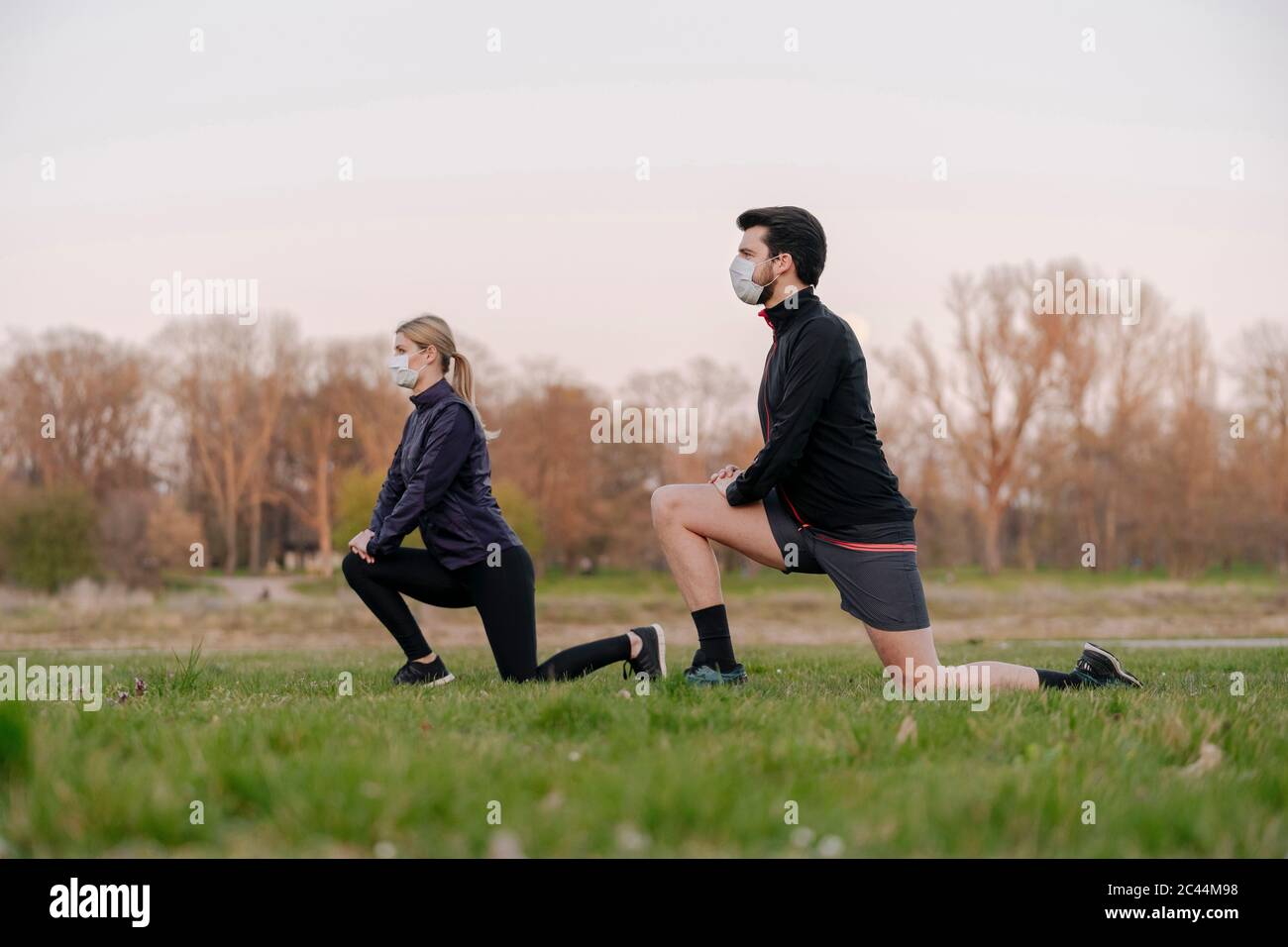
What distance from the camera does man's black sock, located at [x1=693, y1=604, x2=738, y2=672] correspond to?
5598mm

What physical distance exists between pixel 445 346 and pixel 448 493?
2.96 feet

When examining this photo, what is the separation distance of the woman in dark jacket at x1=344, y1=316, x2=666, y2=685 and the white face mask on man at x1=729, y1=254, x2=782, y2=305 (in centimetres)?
166

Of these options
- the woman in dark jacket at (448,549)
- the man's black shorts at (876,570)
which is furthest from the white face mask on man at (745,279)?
the woman in dark jacket at (448,549)

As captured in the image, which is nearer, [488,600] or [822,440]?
[822,440]

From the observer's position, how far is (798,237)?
5539 mm

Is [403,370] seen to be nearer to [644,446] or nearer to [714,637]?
[714,637]

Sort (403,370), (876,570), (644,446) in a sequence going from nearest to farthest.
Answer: (876,570)
(403,370)
(644,446)

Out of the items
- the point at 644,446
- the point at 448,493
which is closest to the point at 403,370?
the point at 448,493

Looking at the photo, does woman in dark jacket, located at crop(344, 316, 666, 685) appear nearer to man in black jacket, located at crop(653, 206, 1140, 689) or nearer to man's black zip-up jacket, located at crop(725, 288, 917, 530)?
man in black jacket, located at crop(653, 206, 1140, 689)

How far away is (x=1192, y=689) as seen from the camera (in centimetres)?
558

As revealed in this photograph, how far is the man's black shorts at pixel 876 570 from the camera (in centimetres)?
521

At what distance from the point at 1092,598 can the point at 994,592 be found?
203 inches

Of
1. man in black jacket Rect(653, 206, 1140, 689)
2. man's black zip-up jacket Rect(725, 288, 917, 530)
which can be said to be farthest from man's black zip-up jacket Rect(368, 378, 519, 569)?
man's black zip-up jacket Rect(725, 288, 917, 530)

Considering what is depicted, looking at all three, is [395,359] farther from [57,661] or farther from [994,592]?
[994,592]
